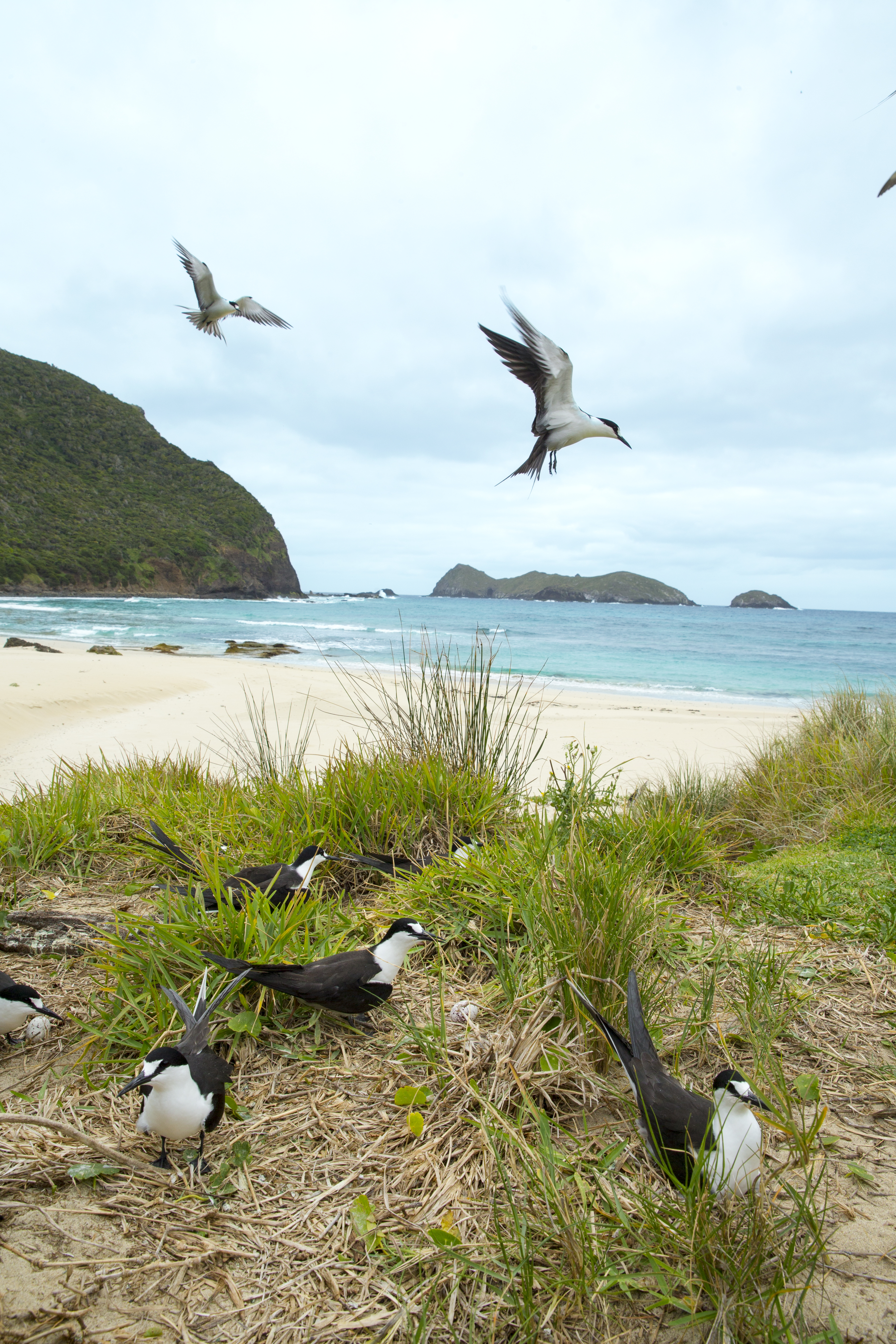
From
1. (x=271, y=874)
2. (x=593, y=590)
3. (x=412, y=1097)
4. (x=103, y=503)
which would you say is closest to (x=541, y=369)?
(x=271, y=874)

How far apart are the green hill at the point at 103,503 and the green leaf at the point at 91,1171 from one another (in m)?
49.3

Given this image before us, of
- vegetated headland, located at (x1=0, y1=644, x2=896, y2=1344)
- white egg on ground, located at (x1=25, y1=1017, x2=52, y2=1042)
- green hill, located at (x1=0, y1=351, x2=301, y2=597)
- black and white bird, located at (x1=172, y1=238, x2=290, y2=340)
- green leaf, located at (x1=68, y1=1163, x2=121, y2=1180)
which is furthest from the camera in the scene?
green hill, located at (x1=0, y1=351, x2=301, y2=597)

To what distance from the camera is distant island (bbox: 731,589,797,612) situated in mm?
97688

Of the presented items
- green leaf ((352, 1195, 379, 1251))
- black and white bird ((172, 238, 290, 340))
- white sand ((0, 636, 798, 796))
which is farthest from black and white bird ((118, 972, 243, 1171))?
black and white bird ((172, 238, 290, 340))

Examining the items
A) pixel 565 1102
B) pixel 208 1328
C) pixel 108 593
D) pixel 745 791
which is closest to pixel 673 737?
pixel 745 791

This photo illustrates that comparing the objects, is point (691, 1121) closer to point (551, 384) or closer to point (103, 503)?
point (551, 384)

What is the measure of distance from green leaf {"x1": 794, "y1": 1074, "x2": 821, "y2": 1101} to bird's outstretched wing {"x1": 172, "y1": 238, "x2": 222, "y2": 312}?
655 cm

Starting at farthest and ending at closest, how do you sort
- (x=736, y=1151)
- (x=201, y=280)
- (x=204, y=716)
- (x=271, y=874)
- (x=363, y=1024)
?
(x=204, y=716) → (x=201, y=280) → (x=271, y=874) → (x=363, y=1024) → (x=736, y=1151)

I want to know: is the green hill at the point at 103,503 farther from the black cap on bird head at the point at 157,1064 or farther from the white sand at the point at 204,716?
the black cap on bird head at the point at 157,1064

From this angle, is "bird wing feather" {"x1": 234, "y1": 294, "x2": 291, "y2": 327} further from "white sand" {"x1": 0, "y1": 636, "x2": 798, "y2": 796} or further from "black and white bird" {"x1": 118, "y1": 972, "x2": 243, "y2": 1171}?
"black and white bird" {"x1": 118, "y1": 972, "x2": 243, "y2": 1171}

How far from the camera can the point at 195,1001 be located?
1.90 metres

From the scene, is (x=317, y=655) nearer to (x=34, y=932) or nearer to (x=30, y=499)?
(x=34, y=932)

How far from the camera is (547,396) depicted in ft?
12.6

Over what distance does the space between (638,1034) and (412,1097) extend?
0.59 meters
